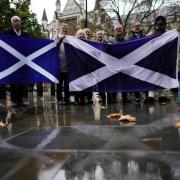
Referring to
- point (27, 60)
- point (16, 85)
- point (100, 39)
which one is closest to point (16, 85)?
point (16, 85)

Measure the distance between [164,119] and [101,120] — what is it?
114 cm

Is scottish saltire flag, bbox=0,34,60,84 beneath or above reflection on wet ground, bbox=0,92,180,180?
above

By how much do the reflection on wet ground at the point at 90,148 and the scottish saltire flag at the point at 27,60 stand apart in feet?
6.42

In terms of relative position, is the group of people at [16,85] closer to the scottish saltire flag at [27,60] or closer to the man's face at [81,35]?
the scottish saltire flag at [27,60]

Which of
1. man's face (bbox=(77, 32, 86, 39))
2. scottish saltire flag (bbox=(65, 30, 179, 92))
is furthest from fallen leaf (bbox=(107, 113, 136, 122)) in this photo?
man's face (bbox=(77, 32, 86, 39))

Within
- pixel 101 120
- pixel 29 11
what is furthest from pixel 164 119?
pixel 29 11

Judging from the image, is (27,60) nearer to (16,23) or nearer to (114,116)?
(16,23)

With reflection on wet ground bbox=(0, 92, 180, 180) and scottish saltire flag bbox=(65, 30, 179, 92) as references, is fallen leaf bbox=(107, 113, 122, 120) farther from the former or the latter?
scottish saltire flag bbox=(65, 30, 179, 92)

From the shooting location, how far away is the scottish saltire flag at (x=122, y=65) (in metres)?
10.2

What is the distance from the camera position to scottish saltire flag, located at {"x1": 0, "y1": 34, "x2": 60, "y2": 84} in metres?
9.62

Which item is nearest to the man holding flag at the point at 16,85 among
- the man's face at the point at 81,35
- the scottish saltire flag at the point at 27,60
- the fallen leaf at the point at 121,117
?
the scottish saltire flag at the point at 27,60

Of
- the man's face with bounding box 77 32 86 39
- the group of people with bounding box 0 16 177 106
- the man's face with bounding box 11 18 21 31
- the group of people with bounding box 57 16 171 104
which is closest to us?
the man's face with bounding box 11 18 21 31

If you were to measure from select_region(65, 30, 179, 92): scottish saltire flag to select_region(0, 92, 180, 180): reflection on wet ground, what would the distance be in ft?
7.99

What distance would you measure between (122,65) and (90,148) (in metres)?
5.74
